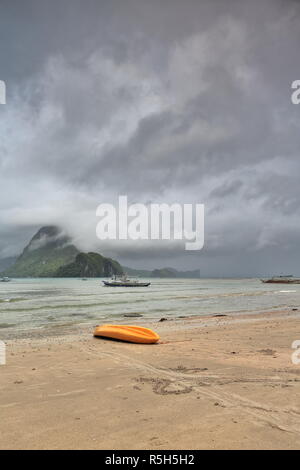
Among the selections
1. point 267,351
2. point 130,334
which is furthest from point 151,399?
point 130,334

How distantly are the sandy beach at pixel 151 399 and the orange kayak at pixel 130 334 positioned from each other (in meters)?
1.85

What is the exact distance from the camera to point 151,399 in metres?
6.12

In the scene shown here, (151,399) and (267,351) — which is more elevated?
(151,399)

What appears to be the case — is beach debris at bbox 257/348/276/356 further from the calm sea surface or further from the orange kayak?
the calm sea surface

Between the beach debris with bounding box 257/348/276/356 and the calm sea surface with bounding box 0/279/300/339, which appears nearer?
the beach debris with bounding box 257/348/276/356

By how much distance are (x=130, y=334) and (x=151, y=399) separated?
→ 7533 millimetres

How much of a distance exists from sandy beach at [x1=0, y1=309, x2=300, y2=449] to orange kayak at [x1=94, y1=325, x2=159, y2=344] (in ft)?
6.08

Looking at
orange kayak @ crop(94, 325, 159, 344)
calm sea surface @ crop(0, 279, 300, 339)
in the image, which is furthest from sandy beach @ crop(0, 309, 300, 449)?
calm sea surface @ crop(0, 279, 300, 339)

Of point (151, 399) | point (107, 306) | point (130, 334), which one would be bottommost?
point (107, 306)

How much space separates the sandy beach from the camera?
4480 mm

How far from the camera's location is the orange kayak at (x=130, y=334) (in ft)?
43.3

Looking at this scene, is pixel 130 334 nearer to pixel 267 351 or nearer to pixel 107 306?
pixel 267 351
